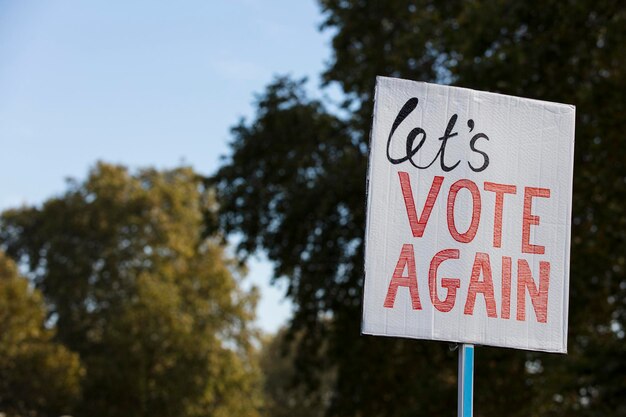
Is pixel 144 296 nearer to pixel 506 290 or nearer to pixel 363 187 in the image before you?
pixel 363 187

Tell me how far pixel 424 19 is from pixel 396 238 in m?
16.4

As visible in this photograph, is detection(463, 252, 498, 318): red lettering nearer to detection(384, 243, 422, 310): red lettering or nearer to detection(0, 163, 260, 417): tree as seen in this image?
detection(384, 243, 422, 310): red lettering

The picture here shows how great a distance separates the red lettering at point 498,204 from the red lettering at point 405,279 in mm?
381

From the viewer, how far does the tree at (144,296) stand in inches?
1736

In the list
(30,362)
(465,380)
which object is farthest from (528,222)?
(30,362)

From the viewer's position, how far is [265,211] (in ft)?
74.9

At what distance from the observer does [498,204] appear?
5266 millimetres

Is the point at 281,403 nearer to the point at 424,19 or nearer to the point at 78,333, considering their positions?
the point at 78,333

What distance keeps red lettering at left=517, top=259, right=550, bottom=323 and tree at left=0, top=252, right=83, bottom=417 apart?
39785 millimetres

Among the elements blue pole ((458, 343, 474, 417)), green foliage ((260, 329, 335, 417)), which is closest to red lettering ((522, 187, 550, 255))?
blue pole ((458, 343, 474, 417))

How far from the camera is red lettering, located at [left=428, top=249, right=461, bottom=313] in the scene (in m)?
5.12

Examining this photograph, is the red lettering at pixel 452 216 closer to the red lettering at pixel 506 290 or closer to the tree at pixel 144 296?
the red lettering at pixel 506 290

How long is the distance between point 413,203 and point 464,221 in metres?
0.25

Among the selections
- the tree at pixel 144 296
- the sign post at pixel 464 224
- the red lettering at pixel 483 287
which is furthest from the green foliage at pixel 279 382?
the red lettering at pixel 483 287
